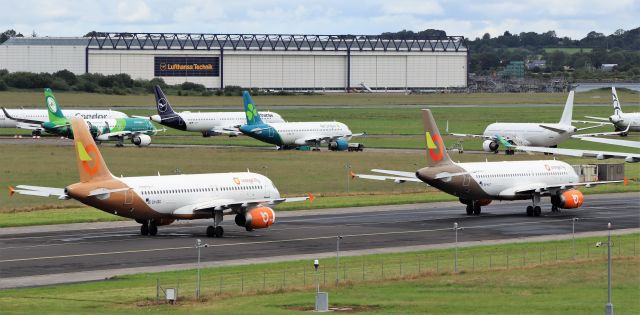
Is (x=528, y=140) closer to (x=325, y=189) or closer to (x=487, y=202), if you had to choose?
(x=325, y=189)

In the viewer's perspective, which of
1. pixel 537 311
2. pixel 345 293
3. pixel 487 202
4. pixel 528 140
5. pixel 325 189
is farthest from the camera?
pixel 528 140

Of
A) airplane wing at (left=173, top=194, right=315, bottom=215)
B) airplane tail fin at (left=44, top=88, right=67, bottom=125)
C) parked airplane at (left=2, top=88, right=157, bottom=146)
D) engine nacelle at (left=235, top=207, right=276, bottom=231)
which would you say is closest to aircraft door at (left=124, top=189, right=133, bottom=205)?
airplane wing at (left=173, top=194, right=315, bottom=215)

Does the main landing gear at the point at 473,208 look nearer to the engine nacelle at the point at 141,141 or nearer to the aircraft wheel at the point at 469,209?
the aircraft wheel at the point at 469,209

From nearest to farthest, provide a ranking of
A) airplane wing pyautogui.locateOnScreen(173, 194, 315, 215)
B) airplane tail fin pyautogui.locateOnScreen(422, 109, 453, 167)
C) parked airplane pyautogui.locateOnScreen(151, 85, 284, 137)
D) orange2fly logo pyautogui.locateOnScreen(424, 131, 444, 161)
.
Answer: airplane wing pyautogui.locateOnScreen(173, 194, 315, 215) < orange2fly logo pyautogui.locateOnScreen(424, 131, 444, 161) < airplane tail fin pyautogui.locateOnScreen(422, 109, 453, 167) < parked airplane pyautogui.locateOnScreen(151, 85, 284, 137)

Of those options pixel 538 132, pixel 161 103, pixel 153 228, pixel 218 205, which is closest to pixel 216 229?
pixel 218 205

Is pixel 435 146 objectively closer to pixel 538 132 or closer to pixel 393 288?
pixel 393 288

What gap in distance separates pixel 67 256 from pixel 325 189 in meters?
47.4

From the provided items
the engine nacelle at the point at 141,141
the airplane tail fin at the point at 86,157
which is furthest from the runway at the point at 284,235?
the engine nacelle at the point at 141,141

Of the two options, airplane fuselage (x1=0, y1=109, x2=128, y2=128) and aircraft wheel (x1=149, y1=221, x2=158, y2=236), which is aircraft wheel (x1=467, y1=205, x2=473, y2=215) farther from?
airplane fuselage (x1=0, y1=109, x2=128, y2=128)

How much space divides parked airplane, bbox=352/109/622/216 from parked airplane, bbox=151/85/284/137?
93.7 m

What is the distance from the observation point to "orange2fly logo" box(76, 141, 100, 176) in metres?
75.9

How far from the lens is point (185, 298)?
5747 cm

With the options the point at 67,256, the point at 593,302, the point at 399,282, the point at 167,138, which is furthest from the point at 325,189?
the point at 167,138

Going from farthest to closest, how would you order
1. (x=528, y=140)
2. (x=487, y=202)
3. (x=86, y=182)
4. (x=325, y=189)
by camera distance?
(x=528, y=140), (x=325, y=189), (x=487, y=202), (x=86, y=182)
